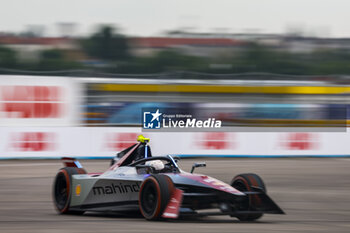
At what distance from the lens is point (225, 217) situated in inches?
374

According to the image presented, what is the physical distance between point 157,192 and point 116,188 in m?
1.11

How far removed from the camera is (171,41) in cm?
3912

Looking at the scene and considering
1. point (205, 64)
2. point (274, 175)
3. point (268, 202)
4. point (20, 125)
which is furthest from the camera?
point (205, 64)

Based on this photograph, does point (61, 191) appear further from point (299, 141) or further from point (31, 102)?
point (299, 141)

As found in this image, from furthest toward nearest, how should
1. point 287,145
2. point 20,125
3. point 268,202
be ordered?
point 287,145, point 20,125, point 268,202

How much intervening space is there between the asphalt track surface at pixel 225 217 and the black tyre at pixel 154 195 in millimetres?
137

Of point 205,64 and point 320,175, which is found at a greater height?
point 205,64

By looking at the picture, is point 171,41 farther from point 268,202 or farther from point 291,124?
point 268,202

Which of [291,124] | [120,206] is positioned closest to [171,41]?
[291,124]

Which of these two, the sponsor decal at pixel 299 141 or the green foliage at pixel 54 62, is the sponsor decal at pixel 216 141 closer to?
the sponsor decal at pixel 299 141

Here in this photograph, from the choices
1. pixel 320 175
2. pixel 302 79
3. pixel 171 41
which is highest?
pixel 171 41

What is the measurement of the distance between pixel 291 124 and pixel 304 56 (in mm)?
17328

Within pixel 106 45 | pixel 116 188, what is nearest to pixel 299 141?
pixel 116 188

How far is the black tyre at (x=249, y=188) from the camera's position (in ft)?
28.2
